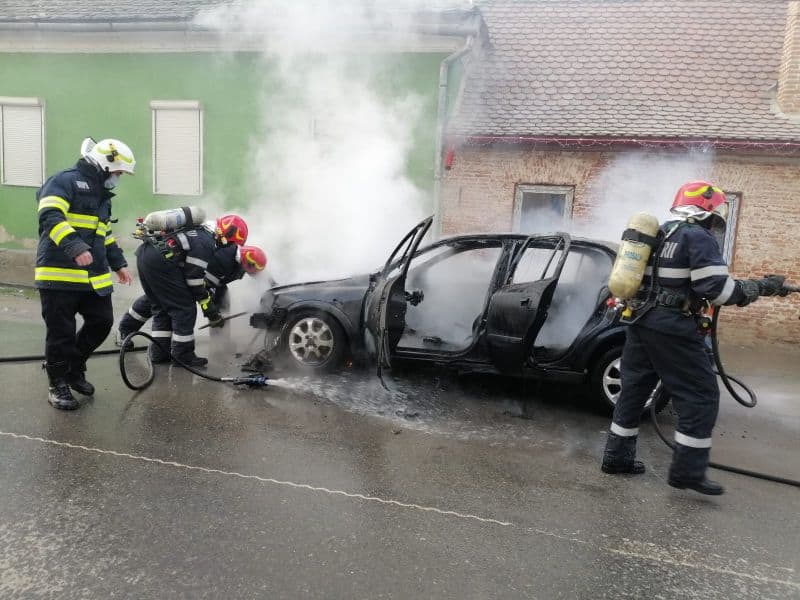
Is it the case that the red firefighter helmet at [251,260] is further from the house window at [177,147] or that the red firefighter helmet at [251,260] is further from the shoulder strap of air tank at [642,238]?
the house window at [177,147]

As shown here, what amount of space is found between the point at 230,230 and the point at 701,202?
428cm

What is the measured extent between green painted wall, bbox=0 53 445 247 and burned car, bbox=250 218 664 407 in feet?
14.9

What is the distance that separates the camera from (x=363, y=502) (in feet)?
11.2

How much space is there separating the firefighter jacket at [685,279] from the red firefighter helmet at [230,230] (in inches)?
158

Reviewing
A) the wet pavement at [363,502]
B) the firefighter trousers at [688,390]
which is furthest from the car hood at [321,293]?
the firefighter trousers at [688,390]

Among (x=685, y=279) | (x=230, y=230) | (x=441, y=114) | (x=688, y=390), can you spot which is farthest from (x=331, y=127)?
(x=688, y=390)

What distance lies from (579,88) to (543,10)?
2976mm

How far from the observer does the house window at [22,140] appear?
11.8 metres

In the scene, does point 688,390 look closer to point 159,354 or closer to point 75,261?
point 75,261

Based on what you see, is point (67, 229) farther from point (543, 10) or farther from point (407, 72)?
point (543, 10)

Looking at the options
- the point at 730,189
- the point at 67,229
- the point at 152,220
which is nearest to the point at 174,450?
the point at 67,229

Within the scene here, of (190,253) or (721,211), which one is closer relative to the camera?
(721,211)

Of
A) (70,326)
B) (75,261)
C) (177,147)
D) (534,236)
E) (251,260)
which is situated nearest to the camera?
(75,261)

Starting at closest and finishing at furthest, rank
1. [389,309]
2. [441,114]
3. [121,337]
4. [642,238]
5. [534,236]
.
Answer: [642,238]
[389,309]
[534,236]
[121,337]
[441,114]
